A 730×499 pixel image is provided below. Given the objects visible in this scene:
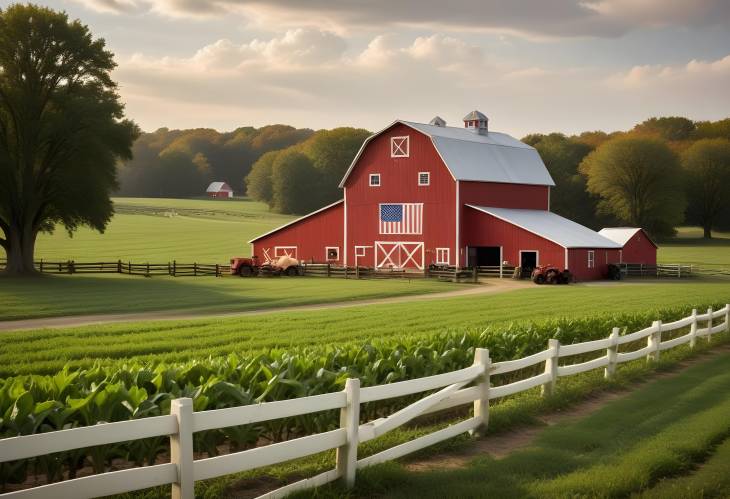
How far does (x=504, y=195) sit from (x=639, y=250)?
11658mm

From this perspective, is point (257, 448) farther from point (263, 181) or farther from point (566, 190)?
point (263, 181)

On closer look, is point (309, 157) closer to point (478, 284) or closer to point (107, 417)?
point (478, 284)

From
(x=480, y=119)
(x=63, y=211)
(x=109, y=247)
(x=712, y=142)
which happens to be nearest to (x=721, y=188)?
(x=712, y=142)

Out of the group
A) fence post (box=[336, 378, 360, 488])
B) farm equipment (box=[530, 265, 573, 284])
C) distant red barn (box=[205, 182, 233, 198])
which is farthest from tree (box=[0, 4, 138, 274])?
distant red barn (box=[205, 182, 233, 198])

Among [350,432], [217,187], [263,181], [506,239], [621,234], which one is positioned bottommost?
[350,432]

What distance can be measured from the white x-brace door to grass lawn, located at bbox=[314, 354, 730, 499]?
42757 millimetres

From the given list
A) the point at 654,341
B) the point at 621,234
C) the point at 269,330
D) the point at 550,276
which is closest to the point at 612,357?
the point at 654,341

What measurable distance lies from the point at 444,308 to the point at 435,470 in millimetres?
20546

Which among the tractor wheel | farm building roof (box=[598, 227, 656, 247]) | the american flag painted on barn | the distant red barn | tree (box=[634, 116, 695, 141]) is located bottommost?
the tractor wheel

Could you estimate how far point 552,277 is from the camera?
160ft

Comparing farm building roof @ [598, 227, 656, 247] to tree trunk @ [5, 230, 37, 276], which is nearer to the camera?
tree trunk @ [5, 230, 37, 276]

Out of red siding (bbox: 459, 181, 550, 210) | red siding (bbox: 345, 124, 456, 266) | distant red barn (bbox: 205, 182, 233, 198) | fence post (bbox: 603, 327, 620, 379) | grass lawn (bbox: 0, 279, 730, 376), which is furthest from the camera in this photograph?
distant red barn (bbox: 205, 182, 233, 198)

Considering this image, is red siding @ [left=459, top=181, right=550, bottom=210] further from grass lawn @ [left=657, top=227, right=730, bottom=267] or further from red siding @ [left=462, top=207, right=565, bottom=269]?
grass lawn @ [left=657, top=227, right=730, bottom=267]

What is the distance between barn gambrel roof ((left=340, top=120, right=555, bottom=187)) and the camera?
182ft
